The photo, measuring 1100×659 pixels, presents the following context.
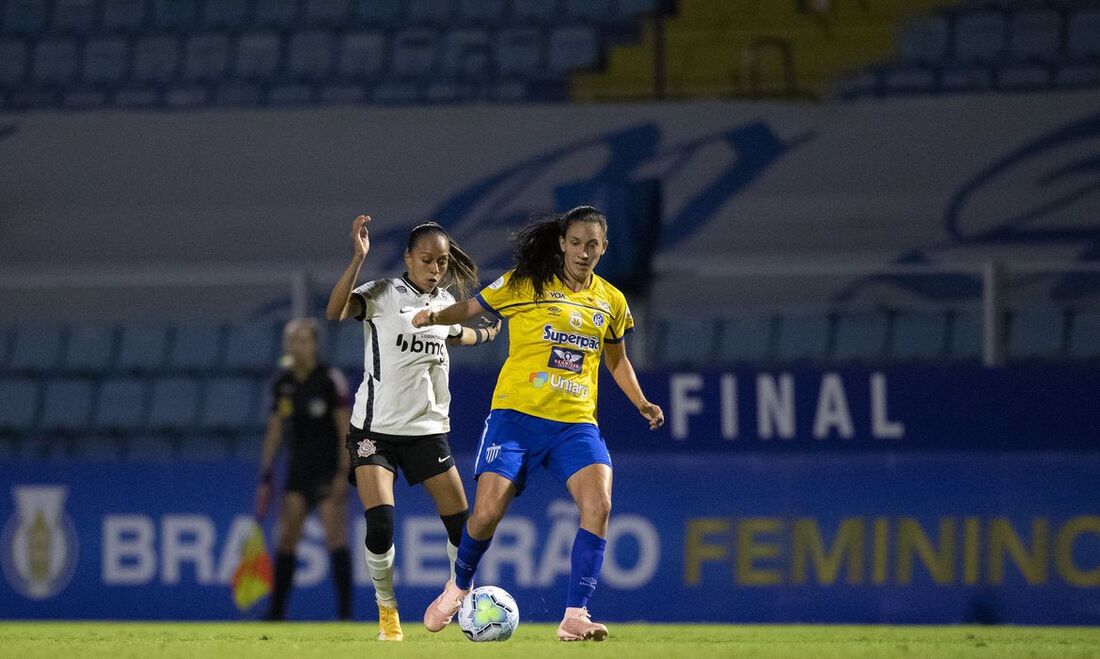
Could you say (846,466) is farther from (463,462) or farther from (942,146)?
(942,146)

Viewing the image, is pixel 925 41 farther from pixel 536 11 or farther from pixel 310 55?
pixel 310 55

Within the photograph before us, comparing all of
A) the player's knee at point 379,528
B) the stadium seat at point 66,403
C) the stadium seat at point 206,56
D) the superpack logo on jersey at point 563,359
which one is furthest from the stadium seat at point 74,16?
the superpack logo on jersey at point 563,359

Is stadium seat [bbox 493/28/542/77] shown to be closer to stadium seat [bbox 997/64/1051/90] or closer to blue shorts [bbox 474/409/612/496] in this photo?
stadium seat [bbox 997/64/1051/90]

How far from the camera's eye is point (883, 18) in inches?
703

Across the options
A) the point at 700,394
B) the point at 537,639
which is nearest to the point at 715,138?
the point at 700,394

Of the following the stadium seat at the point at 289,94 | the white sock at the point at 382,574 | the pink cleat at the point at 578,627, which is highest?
the stadium seat at the point at 289,94

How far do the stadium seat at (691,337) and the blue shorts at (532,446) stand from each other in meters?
5.18

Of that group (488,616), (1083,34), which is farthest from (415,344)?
(1083,34)

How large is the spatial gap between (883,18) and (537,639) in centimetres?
1143

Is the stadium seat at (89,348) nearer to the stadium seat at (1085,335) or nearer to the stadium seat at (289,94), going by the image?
the stadium seat at (289,94)

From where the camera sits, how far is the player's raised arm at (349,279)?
25.0ft

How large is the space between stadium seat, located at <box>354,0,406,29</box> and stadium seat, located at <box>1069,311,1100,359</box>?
30.8 ft

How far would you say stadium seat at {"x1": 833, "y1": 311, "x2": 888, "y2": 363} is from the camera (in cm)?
1221

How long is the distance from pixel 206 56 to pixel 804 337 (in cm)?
860
